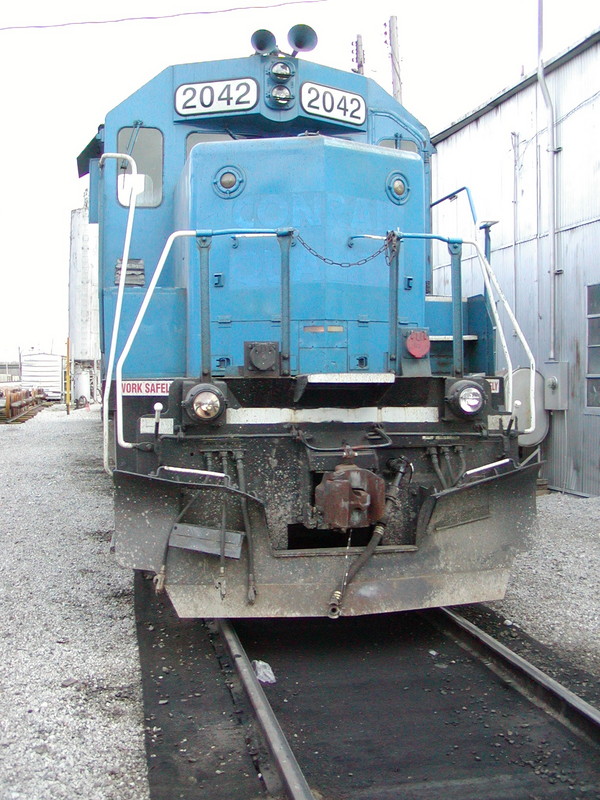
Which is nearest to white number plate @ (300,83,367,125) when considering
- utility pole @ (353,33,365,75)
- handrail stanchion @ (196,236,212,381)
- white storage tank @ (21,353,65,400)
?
handrail stanchion @ (196,236,212,381)

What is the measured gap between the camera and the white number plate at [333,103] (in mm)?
5465

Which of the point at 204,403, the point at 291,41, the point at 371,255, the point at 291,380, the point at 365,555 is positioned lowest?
the point at 365,555

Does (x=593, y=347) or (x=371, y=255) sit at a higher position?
(x=371, y=255)

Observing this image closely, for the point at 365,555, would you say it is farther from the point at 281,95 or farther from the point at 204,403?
the point at 281,95

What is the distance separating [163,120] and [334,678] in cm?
412

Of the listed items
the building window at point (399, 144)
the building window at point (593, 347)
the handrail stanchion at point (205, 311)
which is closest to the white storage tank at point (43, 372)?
the building window at point (593, 347)

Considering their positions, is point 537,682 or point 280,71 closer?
point 537,682

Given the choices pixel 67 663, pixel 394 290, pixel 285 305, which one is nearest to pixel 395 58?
pixel 394 290

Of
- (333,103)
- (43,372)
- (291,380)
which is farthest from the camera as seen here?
(43,372)

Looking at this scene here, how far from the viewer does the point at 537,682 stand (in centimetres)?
347

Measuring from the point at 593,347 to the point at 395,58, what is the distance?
1316 cm

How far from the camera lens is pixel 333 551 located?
4008mm

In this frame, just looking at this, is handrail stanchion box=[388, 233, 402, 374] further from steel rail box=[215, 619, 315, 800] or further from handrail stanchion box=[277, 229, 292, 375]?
steel rail box=[215, 619, 315, 800]

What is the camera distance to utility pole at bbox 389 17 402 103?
18859 mm
